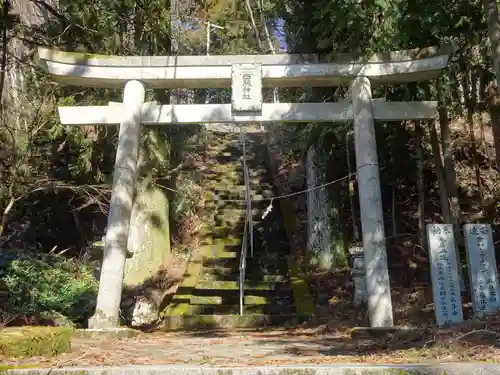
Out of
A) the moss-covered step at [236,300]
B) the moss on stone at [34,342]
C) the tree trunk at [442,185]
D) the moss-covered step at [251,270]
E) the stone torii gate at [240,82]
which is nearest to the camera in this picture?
the moss on stone at [34,342]

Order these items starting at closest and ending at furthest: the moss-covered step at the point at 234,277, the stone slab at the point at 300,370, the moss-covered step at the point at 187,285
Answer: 1. the stone slab at the point at 300,370
2. the moss-covered step at the point at 187,285
3. the moss-covered step at the point at 234,277

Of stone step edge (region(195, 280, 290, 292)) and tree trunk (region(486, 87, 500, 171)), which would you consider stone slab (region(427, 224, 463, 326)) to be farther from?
stone step edge (region(195, 280, 290, 292))

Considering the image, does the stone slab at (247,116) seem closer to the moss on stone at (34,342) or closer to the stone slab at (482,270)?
the stone slab at (482,270)

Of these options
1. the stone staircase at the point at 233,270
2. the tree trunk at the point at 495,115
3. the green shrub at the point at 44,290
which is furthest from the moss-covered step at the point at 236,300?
the tree trunk at the point at 495,115

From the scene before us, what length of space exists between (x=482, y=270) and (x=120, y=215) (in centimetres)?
489

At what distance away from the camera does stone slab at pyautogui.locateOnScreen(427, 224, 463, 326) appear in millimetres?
6363

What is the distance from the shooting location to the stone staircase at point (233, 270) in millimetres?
8812

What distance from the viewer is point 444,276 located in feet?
21.5

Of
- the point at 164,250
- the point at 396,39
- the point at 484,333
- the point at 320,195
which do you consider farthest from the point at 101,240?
the point at 484,333

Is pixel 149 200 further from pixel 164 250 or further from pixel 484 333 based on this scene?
pixel 484 333

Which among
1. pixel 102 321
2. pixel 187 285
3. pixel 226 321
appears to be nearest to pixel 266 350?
pixel 102 321

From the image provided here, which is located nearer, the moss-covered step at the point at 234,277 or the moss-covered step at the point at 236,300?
the moss-covered step at the point at 236,300

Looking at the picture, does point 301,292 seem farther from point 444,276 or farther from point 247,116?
point 247,116

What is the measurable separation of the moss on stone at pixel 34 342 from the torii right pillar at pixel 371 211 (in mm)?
4007
